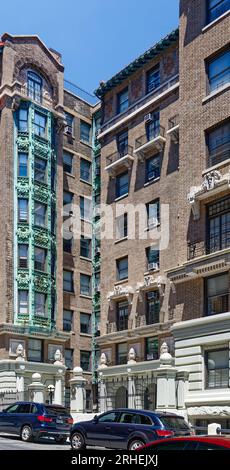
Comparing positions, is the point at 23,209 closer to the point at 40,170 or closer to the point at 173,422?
the point at 40,170

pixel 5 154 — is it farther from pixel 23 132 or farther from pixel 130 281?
pixel 130 281

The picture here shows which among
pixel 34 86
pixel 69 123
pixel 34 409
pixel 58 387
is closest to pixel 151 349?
pixel 58 387

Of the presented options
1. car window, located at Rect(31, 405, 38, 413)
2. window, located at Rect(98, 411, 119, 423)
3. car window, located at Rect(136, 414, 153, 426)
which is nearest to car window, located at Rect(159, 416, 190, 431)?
car window, located at Rect(136, 414, 153, 426)

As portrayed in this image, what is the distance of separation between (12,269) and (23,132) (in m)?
10.3

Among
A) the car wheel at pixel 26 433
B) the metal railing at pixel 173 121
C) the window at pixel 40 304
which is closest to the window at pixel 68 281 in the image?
the window at pixel 40 304

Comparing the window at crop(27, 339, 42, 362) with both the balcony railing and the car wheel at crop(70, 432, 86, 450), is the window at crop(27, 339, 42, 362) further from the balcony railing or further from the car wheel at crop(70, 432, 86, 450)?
the car wheel at crop(70, 432, 86, 450)

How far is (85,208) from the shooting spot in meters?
53.0

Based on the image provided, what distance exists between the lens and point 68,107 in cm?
5369

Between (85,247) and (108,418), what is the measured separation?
3415 cm

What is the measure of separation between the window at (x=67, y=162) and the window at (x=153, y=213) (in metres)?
16.8

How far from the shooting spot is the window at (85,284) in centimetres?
5169
